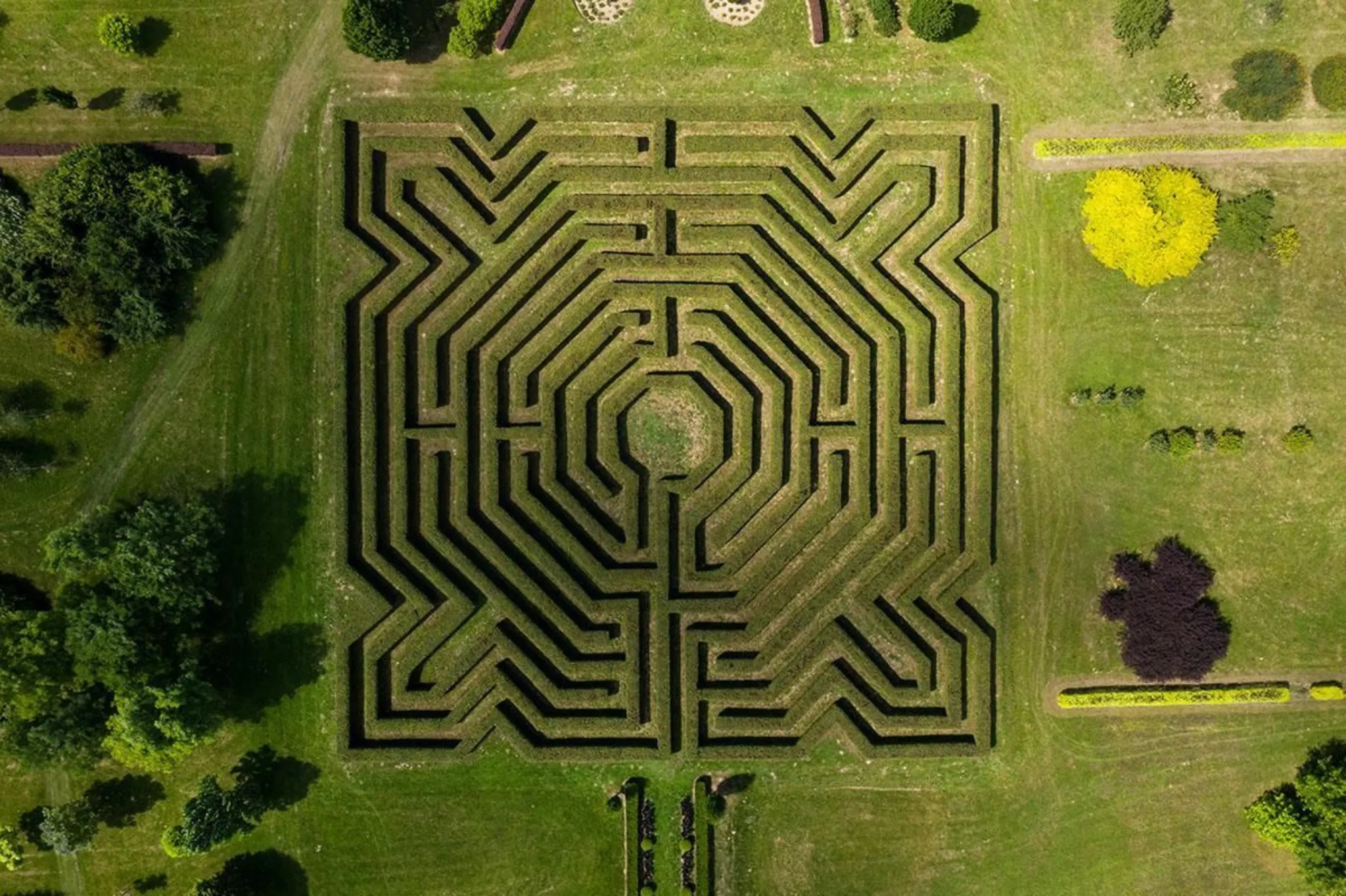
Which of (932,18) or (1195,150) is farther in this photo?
(1195,150)

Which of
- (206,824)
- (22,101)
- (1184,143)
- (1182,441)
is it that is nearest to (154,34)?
(22,101)

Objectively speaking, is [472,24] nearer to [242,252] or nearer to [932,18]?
[242,252]

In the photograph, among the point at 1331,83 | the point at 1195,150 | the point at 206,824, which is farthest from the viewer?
the point at 1195,150

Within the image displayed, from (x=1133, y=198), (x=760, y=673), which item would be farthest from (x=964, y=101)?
A: (x=760, y=673)

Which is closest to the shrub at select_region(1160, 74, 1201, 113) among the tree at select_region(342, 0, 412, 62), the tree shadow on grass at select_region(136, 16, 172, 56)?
the tree at select_region(342, 0, 412, 62)

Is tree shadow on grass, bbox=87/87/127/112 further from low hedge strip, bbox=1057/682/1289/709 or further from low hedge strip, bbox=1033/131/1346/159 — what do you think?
low hedge strip, bbox=1057/682/1289/709

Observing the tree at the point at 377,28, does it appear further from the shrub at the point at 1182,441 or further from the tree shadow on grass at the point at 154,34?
the shrub at the point at 1182,441

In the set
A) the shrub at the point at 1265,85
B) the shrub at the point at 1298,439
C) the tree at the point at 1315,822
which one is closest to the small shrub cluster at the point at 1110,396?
the shrub at the point at 1298,439
